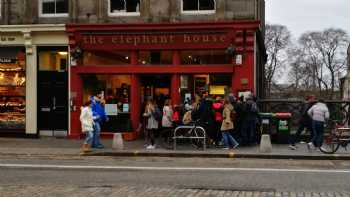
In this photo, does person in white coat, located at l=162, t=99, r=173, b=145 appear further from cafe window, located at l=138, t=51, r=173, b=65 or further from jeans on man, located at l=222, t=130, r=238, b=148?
cafe window, located at l=138, t=51, r=173, b=65

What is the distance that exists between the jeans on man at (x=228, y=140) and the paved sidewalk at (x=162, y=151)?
23 centimetres

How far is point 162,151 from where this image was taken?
18.9 m

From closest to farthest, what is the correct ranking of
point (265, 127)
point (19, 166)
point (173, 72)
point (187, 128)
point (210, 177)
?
point (210, 177), point (19, 166), point (187, 128), point (265, 127), point (173, 72)

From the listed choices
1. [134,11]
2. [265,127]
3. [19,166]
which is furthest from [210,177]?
[134,11]

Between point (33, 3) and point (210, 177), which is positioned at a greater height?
point (33, 3)

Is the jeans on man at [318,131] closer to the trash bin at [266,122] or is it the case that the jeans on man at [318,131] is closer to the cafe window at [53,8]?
the trash bin at [266,122]

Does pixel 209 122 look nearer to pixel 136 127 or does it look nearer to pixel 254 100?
pixel 254 100

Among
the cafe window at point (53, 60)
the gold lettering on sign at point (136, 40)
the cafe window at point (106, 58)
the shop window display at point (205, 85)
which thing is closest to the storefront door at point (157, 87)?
the shop window display at point (205, 85)

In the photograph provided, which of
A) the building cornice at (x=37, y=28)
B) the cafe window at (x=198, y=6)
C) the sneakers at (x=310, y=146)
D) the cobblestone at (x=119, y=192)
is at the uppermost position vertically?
the cafe window at (x=198, y=6)

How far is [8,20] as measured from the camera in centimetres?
2412

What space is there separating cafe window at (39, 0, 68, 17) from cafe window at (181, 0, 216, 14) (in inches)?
182

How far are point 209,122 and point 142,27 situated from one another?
183 inches

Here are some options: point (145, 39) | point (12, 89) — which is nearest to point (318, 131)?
point (145, 39)

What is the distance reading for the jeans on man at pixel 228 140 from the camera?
19.7 metres
